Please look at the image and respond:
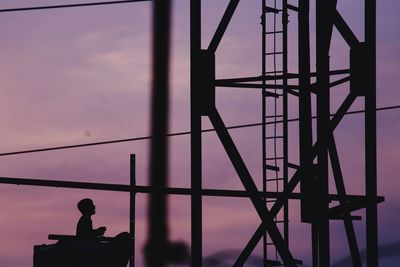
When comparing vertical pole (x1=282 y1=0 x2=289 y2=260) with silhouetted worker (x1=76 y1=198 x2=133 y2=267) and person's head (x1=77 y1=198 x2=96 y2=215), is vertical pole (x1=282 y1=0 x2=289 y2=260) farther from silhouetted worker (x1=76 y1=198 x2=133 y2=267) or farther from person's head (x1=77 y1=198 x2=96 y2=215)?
silhouetted worker (x1=76 y1=198 x2=133 y2=267)

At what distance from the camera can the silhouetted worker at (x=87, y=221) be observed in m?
9.90

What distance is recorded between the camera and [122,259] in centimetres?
898

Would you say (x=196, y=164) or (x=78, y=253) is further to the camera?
(x=196, y=164)

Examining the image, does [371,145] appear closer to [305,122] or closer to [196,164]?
[305,122]

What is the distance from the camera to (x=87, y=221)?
33.2 ft

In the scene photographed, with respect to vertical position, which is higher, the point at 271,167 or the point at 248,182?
the point at 271,167

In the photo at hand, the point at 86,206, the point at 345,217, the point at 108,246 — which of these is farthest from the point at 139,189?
the point at 345,217

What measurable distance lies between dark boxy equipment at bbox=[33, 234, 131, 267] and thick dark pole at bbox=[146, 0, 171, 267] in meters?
4.69

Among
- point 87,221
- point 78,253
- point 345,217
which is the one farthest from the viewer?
point 345,217

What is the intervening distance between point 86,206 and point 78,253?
1.92 m

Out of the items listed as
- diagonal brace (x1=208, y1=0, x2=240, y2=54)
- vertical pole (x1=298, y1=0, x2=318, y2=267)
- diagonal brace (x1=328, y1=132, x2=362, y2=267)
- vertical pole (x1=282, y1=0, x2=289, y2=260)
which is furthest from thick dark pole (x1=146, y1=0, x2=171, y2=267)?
vertical pole (x1=282, y1=0, x2=289, y2=260)

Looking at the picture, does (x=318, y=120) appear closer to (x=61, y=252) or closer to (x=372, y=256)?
(x=372, y=256)

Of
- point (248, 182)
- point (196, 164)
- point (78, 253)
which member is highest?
point (196, 164)

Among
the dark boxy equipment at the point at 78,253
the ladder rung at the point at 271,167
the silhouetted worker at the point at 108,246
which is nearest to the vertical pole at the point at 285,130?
the ladder rung at the point at 271,167
